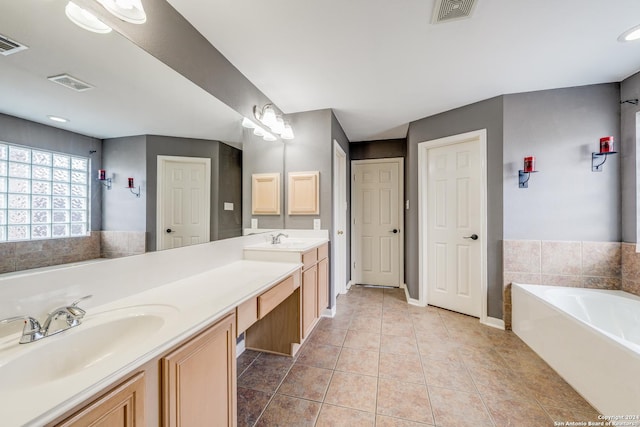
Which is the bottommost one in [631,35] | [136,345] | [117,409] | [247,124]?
[117,409]

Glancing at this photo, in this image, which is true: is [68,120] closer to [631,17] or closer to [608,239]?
[631,17]

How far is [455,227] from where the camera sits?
284cm

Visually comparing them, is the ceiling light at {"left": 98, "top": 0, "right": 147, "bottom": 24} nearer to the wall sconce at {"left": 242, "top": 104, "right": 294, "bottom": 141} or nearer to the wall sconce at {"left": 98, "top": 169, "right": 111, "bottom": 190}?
the wall sconce at {"left": 98, "top": 169, "right": 111, "bottom": 190}

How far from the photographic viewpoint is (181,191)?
139 cm

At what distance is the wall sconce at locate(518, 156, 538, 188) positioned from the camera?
7.40ft

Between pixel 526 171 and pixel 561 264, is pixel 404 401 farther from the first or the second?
pixel 526 171

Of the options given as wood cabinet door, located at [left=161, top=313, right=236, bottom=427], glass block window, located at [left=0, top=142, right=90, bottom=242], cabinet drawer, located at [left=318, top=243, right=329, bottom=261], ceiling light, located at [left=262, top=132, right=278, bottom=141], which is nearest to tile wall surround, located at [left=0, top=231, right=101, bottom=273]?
glass block window, located at [left=0, top=142, right=90, bottom=242]

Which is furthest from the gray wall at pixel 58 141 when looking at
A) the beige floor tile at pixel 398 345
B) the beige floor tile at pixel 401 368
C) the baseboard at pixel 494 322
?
the baseboard at pixel 494 322

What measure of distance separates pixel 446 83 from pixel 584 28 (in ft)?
2.77

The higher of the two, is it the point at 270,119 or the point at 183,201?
the point at 270,119

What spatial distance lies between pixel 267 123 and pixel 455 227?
238 cm

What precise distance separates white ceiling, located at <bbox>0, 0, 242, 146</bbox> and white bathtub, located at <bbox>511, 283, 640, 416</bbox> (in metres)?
2.72

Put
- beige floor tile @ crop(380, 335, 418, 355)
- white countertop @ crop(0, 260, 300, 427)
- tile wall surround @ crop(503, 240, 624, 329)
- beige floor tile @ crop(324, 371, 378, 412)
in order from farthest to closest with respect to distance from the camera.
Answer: tile wall surround @ crop(503, 240, 624, 329)
beige floor tile @ crop(380, 335, 418, 355)
beige floor tile @ crop(324, 371, 378, 412)
white countertop @ crop(0, 260, 300, 427)

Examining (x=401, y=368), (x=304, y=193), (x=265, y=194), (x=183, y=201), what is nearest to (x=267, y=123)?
(x=265, y=194)
